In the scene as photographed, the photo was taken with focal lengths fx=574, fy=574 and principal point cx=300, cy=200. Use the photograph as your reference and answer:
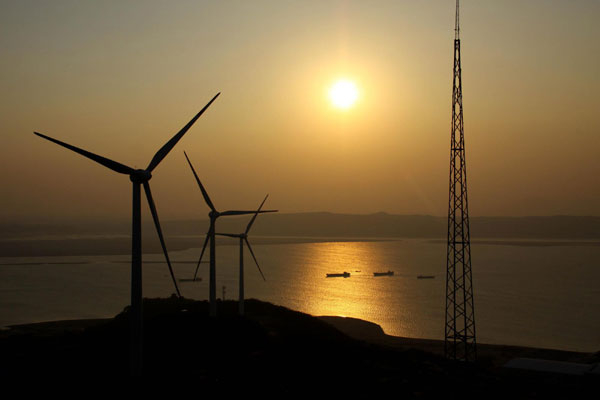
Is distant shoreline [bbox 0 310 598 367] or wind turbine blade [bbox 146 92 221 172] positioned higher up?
wind turbine blade [bbox 146 92 221 172]

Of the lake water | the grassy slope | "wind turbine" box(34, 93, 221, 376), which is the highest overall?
"wind turbine" box(34, 93, 221, 376)

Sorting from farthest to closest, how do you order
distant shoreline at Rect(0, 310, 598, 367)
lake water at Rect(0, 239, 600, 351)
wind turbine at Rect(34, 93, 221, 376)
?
1. lake water at Rect(0, 239, 600, 351)
2. distant shoreline at Rect(0, 310, 598, 367)
3. wind turbine at Rect(34, 93, 221, 376)

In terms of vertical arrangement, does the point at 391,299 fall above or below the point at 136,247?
below

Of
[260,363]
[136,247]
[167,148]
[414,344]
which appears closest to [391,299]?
[414,344]

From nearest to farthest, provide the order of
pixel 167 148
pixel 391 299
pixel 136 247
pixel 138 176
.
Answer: pixel 136 247 → pixel 138 176 → pixel 167 148 → pixel 391 299

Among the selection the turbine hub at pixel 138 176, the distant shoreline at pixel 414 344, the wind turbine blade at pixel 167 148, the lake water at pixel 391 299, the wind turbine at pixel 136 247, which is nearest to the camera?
the wind turbine at pixel 136 247

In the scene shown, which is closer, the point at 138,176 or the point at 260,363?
the point at 138,176

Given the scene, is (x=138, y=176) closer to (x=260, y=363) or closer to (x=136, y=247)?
(x=136, y=247)

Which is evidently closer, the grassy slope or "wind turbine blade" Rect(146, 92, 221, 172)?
"wind turbine blade" Rect(146, 92, 221, 172)

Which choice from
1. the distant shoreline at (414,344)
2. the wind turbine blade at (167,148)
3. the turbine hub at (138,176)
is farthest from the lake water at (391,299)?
the turbine hub at (138,176)

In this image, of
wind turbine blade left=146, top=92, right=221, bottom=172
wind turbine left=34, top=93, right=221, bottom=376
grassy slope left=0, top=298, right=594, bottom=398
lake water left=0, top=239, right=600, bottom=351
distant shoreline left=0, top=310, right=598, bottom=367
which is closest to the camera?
wind turbine left=34, top=93, right=221, bottom=376

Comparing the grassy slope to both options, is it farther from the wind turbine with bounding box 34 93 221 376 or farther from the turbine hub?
the turbine hub

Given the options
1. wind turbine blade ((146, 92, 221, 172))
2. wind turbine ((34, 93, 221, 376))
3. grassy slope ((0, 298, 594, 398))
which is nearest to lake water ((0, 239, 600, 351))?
grassy slope ((0, 298, 594, 398))

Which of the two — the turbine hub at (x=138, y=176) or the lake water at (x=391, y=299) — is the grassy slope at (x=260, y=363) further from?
the lake water at (x=391, y=299)
